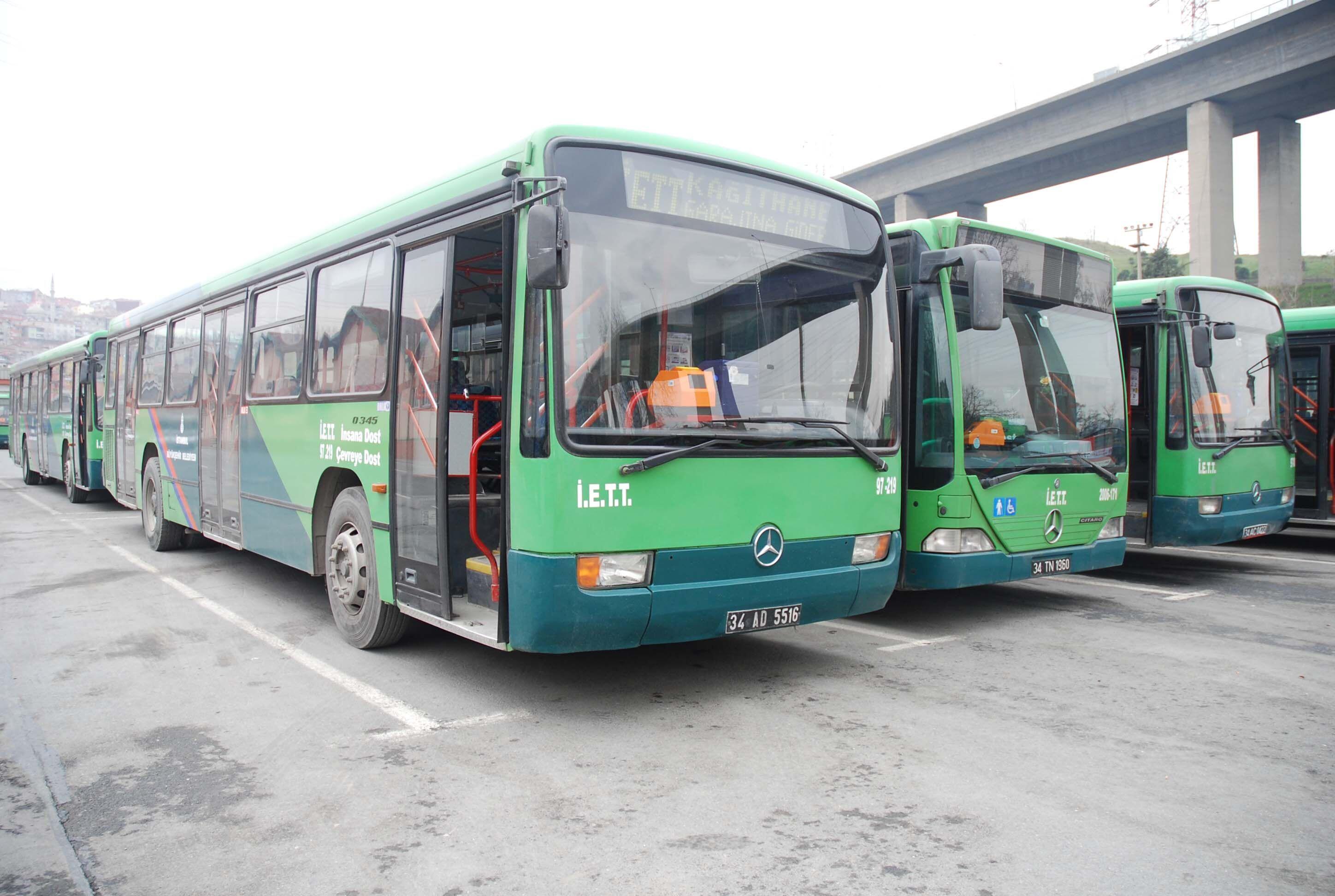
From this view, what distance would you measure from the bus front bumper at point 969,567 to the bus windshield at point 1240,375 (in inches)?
119

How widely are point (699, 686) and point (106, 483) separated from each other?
12674 mm

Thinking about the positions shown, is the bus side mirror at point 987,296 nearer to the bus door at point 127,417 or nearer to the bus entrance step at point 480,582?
the bus entrance step at point 480,582

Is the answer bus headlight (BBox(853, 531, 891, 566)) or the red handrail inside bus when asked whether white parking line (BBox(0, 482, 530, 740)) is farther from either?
bus headlight (BBox(853, 531, 891, 566))

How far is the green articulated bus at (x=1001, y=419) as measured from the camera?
7086 mm

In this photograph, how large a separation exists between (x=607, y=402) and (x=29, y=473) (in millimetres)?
24664

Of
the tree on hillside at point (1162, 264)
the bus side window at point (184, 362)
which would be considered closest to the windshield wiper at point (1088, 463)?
the bus side window at point (184, 362)

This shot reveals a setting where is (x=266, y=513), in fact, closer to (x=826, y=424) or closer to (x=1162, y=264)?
(x=826, y=424)

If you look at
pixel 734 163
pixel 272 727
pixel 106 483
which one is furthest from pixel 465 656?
pixel 106 483

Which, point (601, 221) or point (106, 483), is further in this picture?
point (106, 483)

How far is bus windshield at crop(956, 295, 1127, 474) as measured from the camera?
23.7ft

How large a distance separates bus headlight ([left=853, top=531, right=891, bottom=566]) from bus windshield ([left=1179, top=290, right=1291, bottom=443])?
5.13 m

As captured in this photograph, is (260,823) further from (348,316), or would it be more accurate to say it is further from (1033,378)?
(1033,378)

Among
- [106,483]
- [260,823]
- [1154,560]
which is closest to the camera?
[260,823]

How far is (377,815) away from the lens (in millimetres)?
3883
